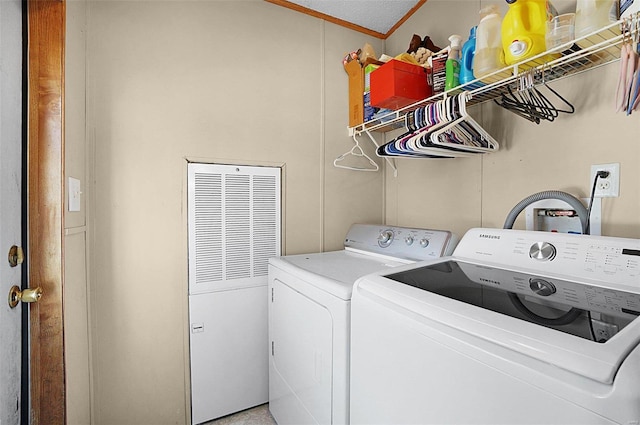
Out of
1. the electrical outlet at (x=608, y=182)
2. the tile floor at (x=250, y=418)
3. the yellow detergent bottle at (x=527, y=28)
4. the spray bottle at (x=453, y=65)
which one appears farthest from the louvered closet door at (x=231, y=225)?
the electrical outlet at (x=608, y=182)

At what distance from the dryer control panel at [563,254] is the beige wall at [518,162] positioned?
0.31 meters

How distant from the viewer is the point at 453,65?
4.81 ft

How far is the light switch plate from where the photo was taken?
1230 millimetres

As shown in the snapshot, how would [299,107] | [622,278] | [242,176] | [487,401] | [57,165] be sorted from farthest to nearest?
[299,107]
[242,176]
[57,165]
[622,278]
[487,401]

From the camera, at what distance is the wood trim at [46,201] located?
3.52 ft

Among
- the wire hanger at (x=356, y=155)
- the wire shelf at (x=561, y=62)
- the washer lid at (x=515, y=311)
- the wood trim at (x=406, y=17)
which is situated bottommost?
the washer lid at (x=515, y=311)

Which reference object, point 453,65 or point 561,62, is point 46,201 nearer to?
point 453,65

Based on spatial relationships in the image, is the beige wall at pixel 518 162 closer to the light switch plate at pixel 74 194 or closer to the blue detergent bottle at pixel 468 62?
the blue detergent bottle at pixel 468 62

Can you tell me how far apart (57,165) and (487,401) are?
4.91 feet

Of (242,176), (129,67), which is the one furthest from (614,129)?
(129,67)

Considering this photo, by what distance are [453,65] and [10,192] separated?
72.9 inches

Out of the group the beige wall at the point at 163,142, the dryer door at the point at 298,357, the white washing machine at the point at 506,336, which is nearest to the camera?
the white washing machine at the point at 506,336

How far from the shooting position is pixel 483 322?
70 cm

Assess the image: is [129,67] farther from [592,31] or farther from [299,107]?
[592,31]
